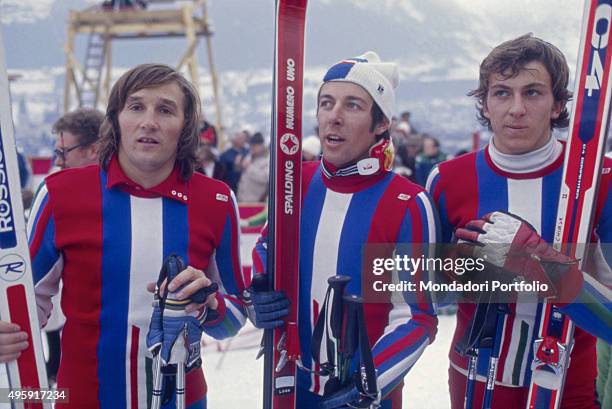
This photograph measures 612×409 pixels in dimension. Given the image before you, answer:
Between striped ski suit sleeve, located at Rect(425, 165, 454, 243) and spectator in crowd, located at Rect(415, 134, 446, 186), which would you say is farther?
spectator in crowd, located at Rect(415, 134, 446, 186)

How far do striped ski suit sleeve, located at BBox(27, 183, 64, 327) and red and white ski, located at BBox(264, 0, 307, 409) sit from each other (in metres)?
0.60

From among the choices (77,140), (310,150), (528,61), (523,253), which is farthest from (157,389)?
(310,150)

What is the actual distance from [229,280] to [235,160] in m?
6.01

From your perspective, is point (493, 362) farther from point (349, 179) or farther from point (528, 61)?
point (528, 61)

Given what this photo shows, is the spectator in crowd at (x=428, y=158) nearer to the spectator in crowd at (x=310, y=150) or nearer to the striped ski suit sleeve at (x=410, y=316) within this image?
the spectator in crowd at (x=310, y=150)

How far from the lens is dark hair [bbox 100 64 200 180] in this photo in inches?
65.6

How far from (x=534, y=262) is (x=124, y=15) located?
14628 millimetres

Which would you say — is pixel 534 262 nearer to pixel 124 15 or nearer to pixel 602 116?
pixel 602 116

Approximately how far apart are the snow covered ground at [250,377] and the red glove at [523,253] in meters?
1.87

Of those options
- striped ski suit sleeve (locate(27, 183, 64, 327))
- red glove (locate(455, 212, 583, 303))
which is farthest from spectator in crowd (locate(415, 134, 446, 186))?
striped ski suit sleeve (locate(27, 183, 64, 327))

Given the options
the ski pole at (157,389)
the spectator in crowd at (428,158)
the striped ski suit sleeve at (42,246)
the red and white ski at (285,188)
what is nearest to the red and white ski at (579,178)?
the red and white ski at (285,188)

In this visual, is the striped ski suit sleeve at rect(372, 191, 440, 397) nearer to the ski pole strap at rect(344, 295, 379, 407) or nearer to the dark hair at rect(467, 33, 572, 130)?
the ski pole strap at rect(344, 295, 379, 407)

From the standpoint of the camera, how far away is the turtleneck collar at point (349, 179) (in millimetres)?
1766

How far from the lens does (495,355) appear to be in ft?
5.49
